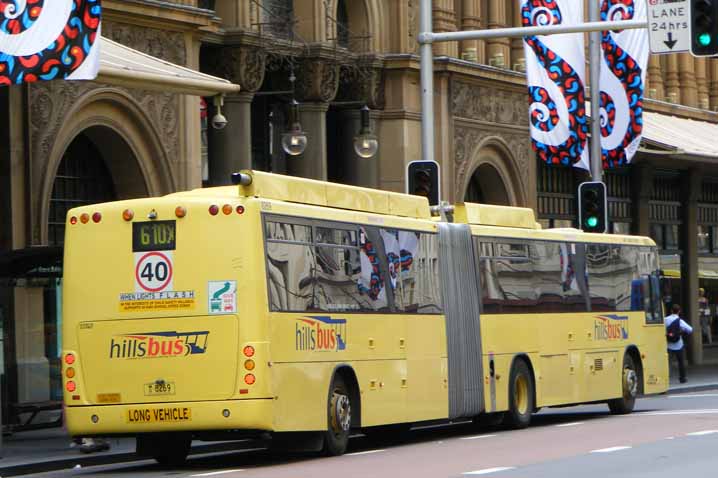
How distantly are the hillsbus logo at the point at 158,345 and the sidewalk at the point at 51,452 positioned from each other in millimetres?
1841

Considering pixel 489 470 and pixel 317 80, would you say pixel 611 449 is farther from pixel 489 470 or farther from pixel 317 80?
pixel 317 80

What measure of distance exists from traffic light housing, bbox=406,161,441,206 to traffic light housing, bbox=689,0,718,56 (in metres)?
6.74

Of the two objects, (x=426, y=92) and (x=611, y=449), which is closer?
(x=611, y=449)

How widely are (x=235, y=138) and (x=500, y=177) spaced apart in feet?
34.6

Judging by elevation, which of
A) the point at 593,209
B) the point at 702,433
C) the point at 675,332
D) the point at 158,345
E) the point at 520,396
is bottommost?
the point at 702,433

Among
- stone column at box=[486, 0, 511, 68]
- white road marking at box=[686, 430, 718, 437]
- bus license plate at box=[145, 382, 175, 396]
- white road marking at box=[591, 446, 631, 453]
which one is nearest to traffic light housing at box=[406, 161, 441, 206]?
white road marking at box=[686, 430, 718, 437]

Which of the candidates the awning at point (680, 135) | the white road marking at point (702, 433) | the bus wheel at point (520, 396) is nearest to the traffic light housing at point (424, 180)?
the bus wheel at point (520, 396)

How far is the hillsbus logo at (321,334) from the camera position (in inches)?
738

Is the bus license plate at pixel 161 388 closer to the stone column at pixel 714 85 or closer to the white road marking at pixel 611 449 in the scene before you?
the white road marking at pixel 611 449

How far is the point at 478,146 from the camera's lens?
39438mm

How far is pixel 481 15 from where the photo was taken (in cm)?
4103

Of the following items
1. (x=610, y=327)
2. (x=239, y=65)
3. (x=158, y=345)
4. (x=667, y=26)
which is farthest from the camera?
(x=239, y=65)

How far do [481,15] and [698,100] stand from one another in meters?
13.9

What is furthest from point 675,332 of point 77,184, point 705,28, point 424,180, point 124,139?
point 705,28
